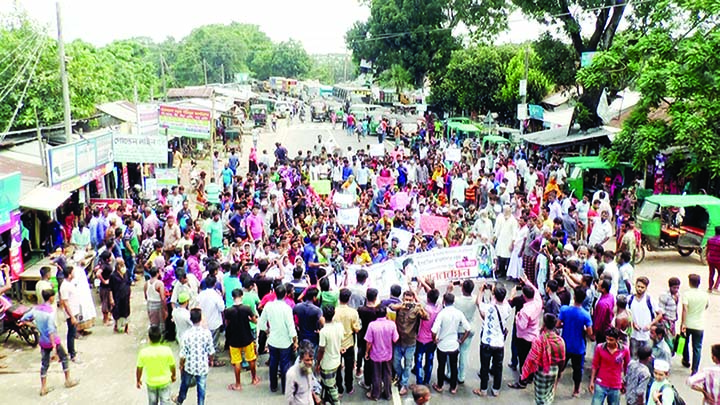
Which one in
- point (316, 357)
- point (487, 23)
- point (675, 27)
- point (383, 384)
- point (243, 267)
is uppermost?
point (487, 23)

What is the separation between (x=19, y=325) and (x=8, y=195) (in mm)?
2449

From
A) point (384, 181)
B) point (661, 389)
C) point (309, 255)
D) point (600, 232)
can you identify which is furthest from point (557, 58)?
point (661, 389)

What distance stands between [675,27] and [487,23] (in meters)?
16.4

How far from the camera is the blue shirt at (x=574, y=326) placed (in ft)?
26.6

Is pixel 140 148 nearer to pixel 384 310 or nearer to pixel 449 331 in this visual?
pixel 384 310

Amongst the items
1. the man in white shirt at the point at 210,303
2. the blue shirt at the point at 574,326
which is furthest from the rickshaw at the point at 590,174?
the man in white shirt at the point at 210,303

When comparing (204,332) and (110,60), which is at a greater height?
(110,60)

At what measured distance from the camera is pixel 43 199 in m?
12.8

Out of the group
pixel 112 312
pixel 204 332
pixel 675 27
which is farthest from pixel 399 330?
pixel 675 27

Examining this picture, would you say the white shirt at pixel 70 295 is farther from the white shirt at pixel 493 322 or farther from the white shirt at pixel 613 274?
the white shirt at pixel 613 274

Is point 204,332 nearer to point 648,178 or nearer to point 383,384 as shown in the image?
point 383,384

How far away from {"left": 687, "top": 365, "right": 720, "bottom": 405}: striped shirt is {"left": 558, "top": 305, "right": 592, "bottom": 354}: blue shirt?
1627 millimetres

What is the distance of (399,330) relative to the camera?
8.12 m

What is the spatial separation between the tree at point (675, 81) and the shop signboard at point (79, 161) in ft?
45.3
